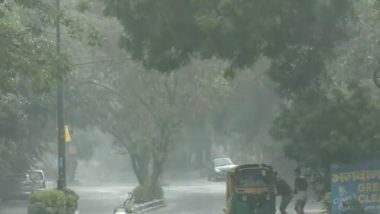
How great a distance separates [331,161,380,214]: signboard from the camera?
2202 centimetres

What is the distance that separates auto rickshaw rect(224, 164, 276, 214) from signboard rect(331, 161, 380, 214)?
344 cm

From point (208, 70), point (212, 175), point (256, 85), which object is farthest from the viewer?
point (212, 175)

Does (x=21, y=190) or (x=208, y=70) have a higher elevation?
(x=208, y=70)

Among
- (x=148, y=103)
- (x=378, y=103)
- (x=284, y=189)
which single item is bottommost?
(x=284, y=189)

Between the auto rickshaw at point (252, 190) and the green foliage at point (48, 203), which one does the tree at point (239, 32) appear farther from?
the green foliage at point (48, 203)

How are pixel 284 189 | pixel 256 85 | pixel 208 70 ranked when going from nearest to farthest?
1. pixel 284 189
2. pixel 208 70
3. pixel 256 85

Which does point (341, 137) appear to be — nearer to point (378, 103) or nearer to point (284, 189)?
point (378, 103)

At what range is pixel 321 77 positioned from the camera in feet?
76.9

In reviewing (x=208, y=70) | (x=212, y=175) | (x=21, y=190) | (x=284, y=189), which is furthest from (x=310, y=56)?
(x=212, y=175)

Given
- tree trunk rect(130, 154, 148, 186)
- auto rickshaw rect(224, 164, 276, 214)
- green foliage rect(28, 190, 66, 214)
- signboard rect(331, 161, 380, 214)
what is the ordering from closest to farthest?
1. signboard rect(331, 161, 380, 214)
2. auto rickshaw rect(224, 164, 276, 214)
3. green foliage rect(28, 190, 66, 214)
4. tree trunk rect(130, 154, 148, 186)

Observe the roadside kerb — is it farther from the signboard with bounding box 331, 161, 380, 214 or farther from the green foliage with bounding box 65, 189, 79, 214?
the signboard with bounding box 331, 161, 380, 214

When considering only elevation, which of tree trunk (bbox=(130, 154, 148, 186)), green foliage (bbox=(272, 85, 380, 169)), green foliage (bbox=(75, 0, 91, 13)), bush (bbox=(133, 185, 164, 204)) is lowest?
bush (bbox=(133, 185, 164, 204))

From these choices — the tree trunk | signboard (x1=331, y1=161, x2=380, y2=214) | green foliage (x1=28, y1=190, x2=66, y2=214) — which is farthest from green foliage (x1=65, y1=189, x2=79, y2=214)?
the tree trunk

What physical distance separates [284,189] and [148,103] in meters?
21.9
